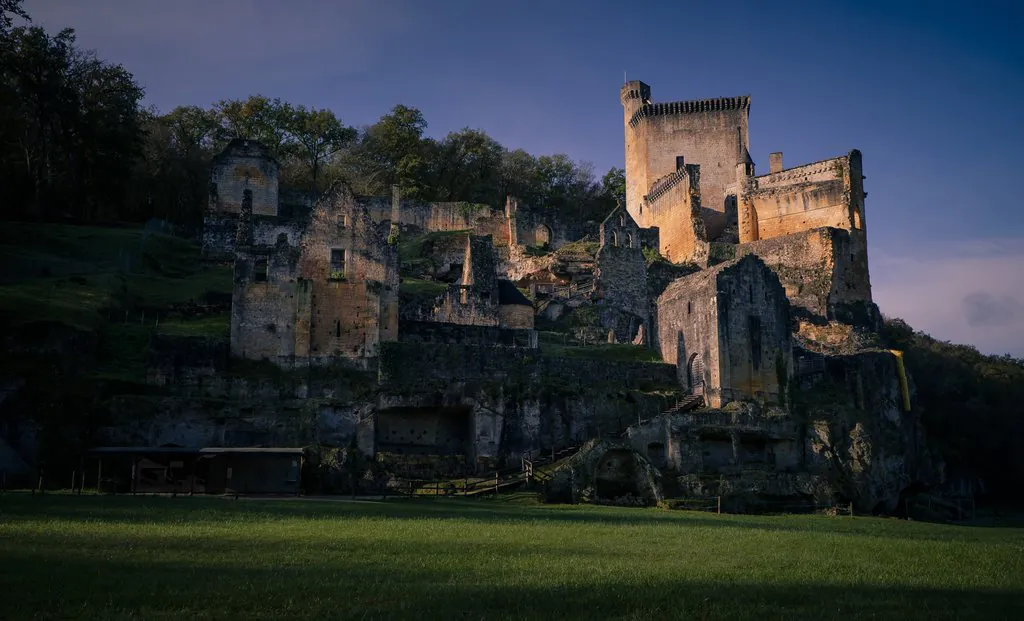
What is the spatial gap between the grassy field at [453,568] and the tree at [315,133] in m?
54.3

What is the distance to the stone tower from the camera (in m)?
79.1

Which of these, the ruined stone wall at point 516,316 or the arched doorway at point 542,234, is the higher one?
the arched doorway at point 542,234

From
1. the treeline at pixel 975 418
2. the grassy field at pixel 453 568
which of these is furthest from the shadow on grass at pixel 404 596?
the treeline at pixel 975 418

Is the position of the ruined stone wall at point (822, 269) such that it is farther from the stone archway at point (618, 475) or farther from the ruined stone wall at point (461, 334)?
the stone archway at point (618, 475)

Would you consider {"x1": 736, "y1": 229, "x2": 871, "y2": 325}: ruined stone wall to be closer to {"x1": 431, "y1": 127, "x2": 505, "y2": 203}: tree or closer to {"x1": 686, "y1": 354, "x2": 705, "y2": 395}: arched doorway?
{"x1": 686, "y1": 354, "x2": 705, "y2": 395}: arched doorway

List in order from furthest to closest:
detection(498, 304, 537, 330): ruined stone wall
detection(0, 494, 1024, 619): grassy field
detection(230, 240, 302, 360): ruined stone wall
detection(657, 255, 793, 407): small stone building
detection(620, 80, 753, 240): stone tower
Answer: detection(620, 80, 753, 240): stone tower
detection(498, 304, 537, 330): ruined stone wall
detection(657, 255, 793, 407): small stone building
detection(230, 240, 302, 360): ruined stone wall
detection(0, 494, 1024, 619): grassy field

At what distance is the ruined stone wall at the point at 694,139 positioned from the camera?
7931 cm

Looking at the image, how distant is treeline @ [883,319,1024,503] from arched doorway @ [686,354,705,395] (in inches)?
597

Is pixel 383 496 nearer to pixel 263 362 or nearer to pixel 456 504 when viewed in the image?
pixel 456 504

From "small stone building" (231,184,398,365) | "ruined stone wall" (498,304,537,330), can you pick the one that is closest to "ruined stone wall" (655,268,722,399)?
"ruined stone wall" (498,304,537,330)

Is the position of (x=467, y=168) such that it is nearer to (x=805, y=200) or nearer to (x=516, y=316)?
(x=805, y=200)

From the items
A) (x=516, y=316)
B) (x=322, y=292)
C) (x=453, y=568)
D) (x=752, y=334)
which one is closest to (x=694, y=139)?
(x=516, y=316)

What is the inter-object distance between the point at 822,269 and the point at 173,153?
4577 centimetres

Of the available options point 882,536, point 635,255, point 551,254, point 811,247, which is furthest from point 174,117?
point 882,536
